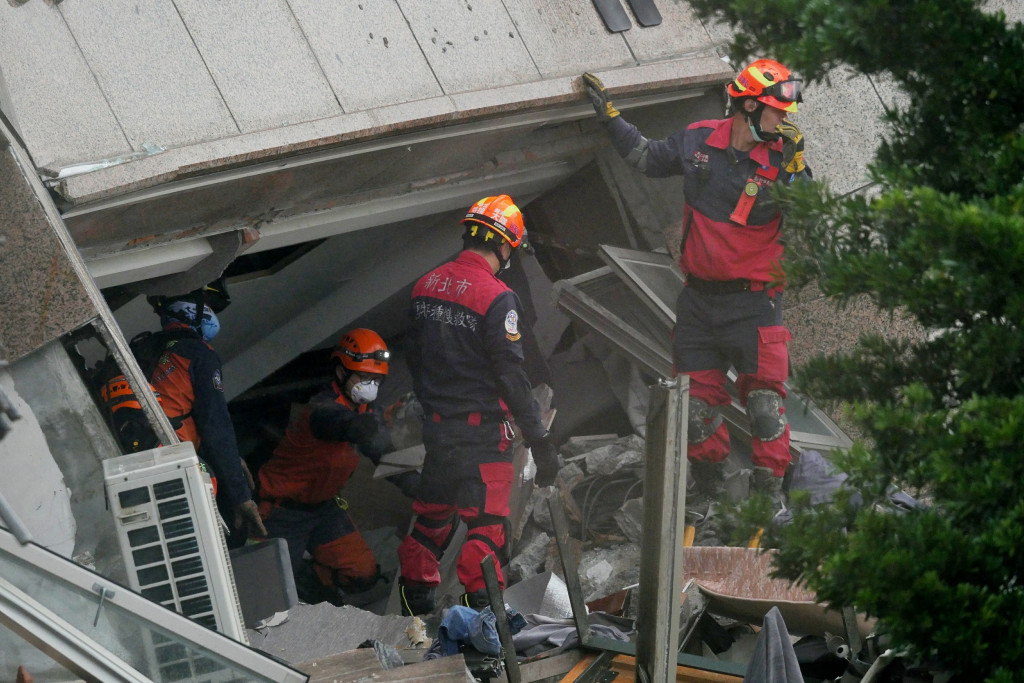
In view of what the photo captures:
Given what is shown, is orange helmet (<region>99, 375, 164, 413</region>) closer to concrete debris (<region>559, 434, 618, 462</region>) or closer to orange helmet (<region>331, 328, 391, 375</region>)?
orange helmet (<region>331, 328, 391, 375</region>)

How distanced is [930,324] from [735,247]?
3376mm

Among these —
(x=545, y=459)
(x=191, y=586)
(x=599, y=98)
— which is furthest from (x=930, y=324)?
(x=599, y=98)

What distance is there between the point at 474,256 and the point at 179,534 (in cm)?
248

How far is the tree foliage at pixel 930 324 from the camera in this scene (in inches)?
87.4

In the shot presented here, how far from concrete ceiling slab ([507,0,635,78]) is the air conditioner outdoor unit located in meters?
3.47

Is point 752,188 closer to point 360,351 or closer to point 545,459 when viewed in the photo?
point 545,459

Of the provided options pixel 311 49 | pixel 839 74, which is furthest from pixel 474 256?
pixel 839 74

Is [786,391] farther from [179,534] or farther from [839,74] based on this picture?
[179,534]

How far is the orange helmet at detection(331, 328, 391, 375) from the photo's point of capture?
6.63 metres

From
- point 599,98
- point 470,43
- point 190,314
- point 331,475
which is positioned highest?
point 470,43

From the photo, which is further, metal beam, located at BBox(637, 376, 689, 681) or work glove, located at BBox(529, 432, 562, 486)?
work glove, located at BBox(529, 432, 562, 486)

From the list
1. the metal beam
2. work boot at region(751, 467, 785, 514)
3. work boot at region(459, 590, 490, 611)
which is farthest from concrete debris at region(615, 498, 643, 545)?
the metal beam

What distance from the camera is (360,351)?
21.7 ft

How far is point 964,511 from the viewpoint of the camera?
7.49 feet
